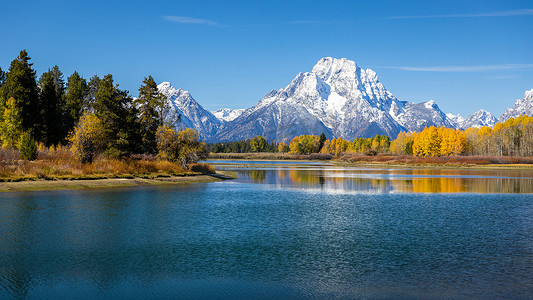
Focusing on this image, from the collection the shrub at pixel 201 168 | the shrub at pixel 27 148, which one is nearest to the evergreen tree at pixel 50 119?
the shrub at pixel 27 148

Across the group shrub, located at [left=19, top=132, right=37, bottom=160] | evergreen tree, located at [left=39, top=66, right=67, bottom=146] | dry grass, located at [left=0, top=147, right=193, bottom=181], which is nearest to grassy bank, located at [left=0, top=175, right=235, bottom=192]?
dry grass, located at [left=0, top=147, right=193, bottom=181]

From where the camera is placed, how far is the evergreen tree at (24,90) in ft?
243

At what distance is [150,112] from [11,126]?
86.4 ft

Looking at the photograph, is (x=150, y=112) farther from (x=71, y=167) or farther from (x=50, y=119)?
(x=71, y=167)

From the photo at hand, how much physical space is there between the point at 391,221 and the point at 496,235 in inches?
305

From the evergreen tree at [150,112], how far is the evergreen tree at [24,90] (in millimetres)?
18933

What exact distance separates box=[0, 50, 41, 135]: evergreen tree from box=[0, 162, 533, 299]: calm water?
121ft

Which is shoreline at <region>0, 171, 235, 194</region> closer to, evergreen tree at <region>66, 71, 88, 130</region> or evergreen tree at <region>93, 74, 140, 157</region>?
evergreen tree at <region>93, 74, 140, 157</region>

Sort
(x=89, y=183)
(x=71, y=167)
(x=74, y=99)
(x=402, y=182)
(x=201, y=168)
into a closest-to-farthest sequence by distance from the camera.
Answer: (x=89, y=183) → (x=71, y=167) → (x=402, y=182) → (x=201, y=168) → (x=74, y=99)

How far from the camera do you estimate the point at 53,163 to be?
62375 millimetres

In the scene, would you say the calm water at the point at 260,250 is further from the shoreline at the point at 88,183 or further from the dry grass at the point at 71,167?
the dry grass at the point at 71,167

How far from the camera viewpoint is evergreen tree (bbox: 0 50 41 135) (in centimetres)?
7419

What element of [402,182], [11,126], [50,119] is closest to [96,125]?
[11,126]

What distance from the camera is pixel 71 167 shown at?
63.1 metres
